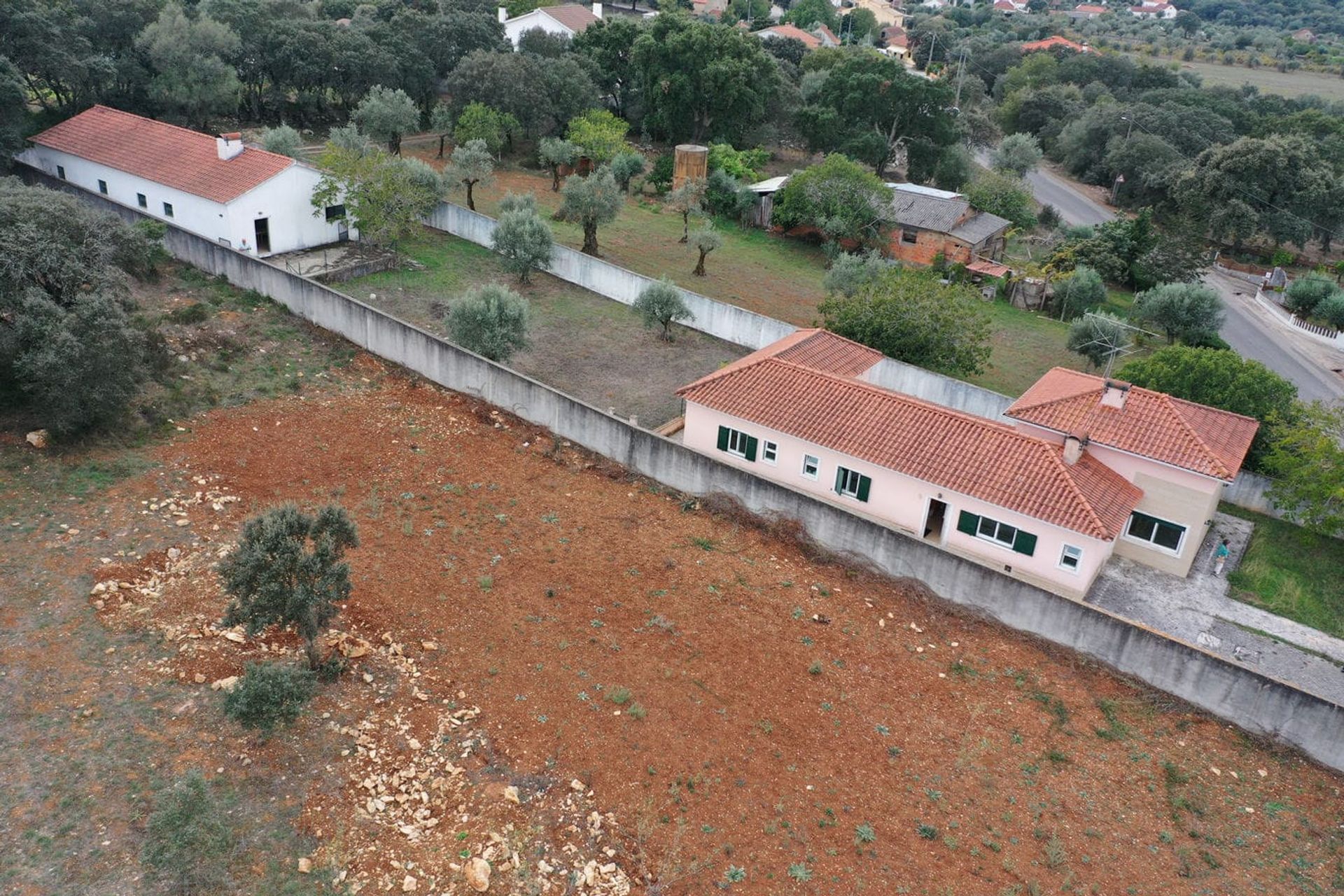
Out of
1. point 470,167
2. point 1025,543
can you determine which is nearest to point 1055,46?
point 470,167

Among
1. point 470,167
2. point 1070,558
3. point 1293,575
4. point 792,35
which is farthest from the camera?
point 792,35

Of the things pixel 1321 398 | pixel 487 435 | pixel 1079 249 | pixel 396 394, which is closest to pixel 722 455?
pixel 487 435

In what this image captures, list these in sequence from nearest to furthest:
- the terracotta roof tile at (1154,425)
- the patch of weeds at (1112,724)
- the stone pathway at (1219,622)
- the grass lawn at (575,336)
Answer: the patch of weeds at (1112,724), the stone pathway at (1219,622), the terracotta roof tile at (1154,425), the grass lawn at (575,336)

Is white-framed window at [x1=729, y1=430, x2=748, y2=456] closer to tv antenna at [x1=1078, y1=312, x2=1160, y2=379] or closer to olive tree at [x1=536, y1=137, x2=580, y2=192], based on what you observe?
tv antenna at [x1=1078, y1=312, x2=1160, y2=379]

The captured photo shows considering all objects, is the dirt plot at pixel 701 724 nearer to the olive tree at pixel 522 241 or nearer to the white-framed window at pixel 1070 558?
the white-framed window at pixel 1070 558

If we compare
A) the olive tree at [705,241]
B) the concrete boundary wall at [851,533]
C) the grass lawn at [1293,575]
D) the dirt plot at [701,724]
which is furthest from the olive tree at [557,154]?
the grass lawn at [1293,575]

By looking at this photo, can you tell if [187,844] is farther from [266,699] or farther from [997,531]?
[997,531]
